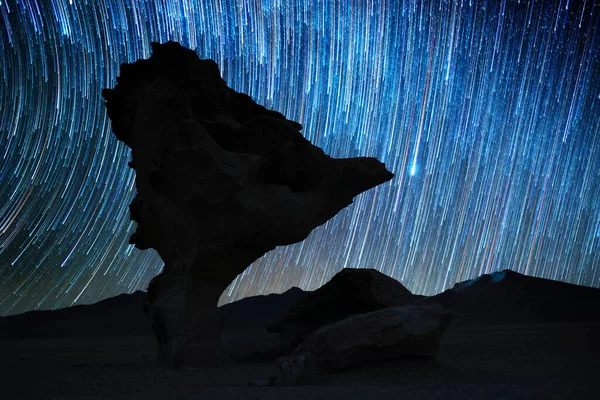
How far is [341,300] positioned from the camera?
1298 centimetres

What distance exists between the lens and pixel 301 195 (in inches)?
433

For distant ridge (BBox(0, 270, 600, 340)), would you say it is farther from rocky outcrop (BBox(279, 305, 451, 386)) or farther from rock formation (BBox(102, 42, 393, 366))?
rocky outcrop (BBox(279, 305, 451, 386))

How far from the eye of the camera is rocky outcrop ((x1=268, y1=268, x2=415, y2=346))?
1264 cm

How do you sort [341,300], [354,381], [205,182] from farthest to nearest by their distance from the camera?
[341,300], [205,182], [354,381]

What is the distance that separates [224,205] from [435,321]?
476cm

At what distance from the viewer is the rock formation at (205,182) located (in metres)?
10.0

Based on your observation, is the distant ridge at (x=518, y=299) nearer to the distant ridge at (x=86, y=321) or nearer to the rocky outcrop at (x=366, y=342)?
the distant ridge at (x=86, y=321)

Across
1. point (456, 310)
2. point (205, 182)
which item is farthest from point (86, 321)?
point (205, 182)

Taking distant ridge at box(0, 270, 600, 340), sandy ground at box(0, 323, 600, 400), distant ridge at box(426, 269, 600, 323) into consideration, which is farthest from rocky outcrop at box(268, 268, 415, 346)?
distant ridge at box(426, 269, 600, 323)

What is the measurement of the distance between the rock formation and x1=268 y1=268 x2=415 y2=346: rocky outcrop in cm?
249

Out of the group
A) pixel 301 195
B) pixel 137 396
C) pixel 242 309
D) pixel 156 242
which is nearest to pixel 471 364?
pixel 301 195

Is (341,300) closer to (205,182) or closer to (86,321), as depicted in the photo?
(205,182)

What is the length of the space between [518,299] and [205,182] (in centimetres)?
4352

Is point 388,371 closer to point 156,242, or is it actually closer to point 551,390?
point 551,390
